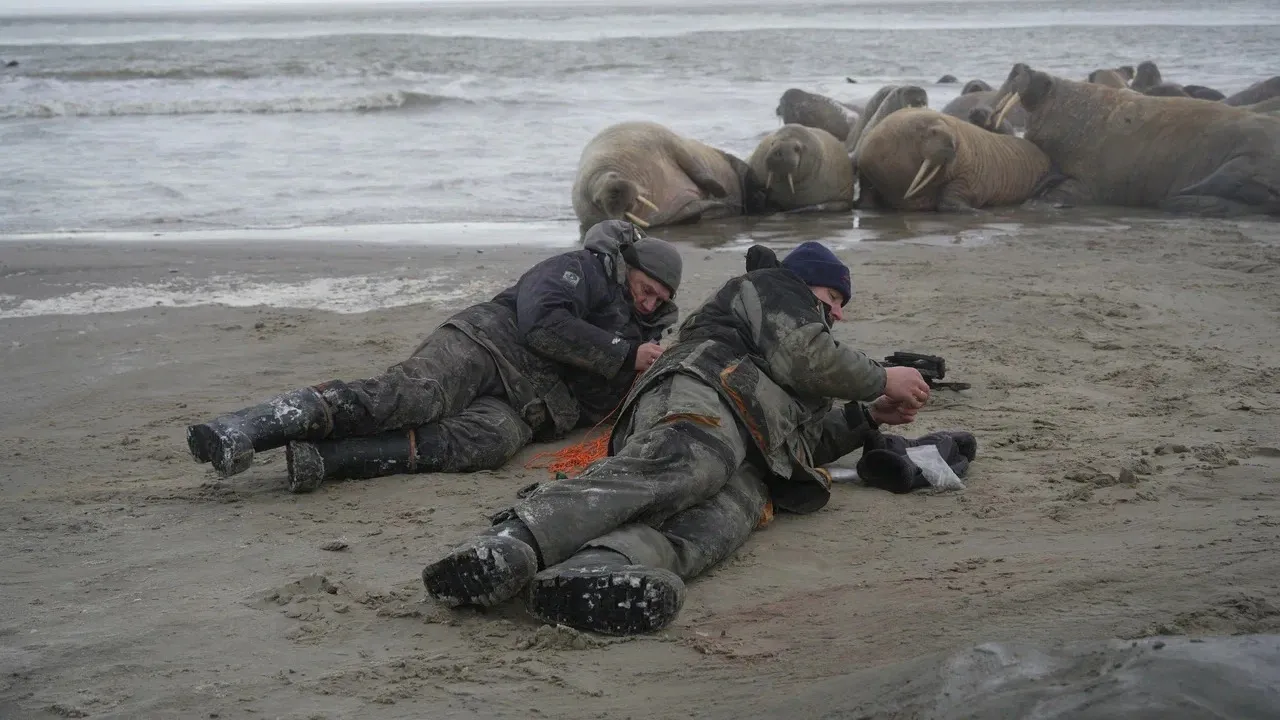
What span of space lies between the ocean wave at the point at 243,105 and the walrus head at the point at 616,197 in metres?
13.2

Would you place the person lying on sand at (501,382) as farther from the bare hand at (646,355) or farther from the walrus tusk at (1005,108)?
the walrus tusk at (1005,108)

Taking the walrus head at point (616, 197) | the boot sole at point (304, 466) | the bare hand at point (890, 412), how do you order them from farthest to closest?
1. the walrus head at point (616, 197)
2. the boot sole at point (304, 466)
3. the bare hand at point (890, 412)

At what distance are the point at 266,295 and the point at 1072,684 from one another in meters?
6.82

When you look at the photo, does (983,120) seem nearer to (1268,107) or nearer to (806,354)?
(1268,107)

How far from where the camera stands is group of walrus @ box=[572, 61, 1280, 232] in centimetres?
1170

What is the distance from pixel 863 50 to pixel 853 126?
90.2ft

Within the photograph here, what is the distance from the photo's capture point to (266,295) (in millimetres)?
8453

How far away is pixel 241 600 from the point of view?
12.5 ft

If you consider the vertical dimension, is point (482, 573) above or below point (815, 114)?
below

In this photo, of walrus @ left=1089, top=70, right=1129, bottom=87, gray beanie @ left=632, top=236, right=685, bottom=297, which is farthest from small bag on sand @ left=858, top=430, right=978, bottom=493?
walrus @ left=1089, top=70, right=1129, bottom=87

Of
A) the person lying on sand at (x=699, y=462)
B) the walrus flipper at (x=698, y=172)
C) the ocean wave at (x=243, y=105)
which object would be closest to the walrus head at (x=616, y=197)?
the walrus flipper at (x=698, y=172)

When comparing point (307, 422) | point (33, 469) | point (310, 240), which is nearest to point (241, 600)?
point (307, 422)

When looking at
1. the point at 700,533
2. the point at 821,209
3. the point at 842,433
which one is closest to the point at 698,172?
the point at 821,209

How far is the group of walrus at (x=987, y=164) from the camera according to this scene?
11703mm
